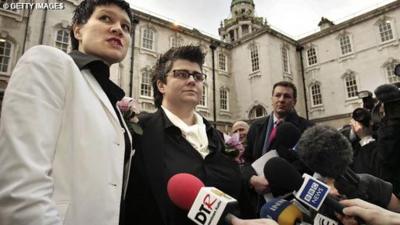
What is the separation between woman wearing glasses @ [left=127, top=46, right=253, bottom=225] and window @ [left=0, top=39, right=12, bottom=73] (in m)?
14.8

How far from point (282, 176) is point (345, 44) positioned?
2309 centimetres

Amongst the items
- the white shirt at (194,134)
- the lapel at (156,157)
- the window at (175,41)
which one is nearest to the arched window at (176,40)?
the window at (175,41)

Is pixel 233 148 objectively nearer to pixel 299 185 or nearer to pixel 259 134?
pixel 299 185

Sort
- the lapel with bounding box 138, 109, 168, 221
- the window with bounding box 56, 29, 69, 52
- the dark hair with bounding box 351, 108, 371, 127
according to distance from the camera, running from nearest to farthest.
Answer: the lapel with bounding box 138, 109, 168, 221 → the dark hair with bounding box 351, 108, 371, 127 → the window with bounding box 56, 29, 69, 52

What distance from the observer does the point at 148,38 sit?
1925 centimetres

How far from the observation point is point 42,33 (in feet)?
47.4

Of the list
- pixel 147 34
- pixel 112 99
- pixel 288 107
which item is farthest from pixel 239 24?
pixel 112 99

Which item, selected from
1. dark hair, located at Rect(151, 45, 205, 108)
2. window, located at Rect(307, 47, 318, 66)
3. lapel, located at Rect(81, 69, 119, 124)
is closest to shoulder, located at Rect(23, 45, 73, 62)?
lapel, located at Rect(81, 69, 119, 124)

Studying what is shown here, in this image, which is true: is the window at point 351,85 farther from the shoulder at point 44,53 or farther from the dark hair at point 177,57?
the shoulder at point 44,53

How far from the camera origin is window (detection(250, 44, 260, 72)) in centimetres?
2215

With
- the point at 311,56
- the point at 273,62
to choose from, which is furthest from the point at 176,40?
the point at 311,56

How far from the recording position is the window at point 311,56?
22.6 m

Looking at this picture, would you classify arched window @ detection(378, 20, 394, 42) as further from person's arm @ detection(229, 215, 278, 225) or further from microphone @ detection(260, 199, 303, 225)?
person's arm @ detection(229, 215, 278, 225)

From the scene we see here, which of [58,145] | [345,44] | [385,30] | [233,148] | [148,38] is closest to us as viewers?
[58,145]
